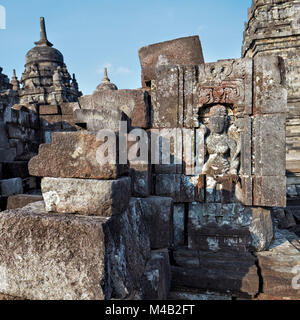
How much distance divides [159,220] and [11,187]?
8.54 ft

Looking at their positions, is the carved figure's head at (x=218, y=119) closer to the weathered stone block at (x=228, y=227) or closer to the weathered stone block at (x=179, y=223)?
the weathered stone block at (x=228, y=227)

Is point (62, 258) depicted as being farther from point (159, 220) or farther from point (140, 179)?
point (140, 179)

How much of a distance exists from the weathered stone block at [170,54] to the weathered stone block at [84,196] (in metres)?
2.36

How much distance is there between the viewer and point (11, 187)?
3543mm

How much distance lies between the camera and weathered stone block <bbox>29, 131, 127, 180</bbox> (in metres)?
1.61

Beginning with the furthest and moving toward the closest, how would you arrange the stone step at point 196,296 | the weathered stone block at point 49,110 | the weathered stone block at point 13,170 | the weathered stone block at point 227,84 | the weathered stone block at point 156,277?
the weathered stone block at point 49,110 < the weathered stone block at point 13,170 < the weathered stone block at point 227,84 < the stone step at point 196,296 < the weathered stone block at point 156,277

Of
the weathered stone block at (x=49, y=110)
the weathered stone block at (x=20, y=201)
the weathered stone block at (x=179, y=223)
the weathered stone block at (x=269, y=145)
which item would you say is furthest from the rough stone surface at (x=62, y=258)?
the weathered stone block at (x=49, y=110)

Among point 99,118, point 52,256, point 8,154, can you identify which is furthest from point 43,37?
point 52,256

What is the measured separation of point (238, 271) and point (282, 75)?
2549mm

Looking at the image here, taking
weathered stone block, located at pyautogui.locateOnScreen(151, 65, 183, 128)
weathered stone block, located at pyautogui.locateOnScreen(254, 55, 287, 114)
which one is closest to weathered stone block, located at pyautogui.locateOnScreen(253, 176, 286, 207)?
weathered stone block, located at pyautogui.locateOnScreen(254, 55, 287, 114)

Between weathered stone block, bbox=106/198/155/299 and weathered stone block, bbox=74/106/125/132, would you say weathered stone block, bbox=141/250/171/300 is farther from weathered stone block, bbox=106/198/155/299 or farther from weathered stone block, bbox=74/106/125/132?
weathered stone block, bbox=74/106/125/132

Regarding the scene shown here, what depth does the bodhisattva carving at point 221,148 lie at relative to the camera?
304cm
